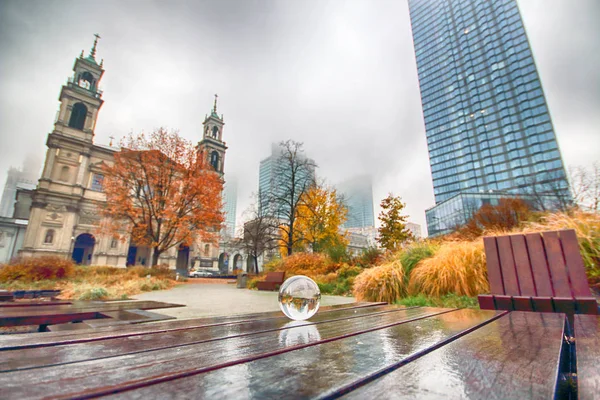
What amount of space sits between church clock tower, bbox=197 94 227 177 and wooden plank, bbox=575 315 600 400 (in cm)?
4204

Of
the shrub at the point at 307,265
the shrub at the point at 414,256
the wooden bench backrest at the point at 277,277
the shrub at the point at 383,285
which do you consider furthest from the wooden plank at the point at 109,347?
the shrub at the point at 307,265

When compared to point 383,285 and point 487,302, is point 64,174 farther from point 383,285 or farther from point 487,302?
point 487,302

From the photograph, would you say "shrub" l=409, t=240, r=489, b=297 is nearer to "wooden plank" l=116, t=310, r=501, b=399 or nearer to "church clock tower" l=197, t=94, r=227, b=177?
"wooden plank" l=116, t=310, r=501, b=399

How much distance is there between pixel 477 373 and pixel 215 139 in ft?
149

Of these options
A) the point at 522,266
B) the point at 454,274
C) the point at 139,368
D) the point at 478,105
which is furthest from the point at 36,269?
the point at 478,105

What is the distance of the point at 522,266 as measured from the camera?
9.25 feet

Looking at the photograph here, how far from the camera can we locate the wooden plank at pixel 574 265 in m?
2.50

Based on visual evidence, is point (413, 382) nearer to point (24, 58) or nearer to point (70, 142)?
point (24, 58)

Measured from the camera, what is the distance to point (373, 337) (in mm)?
1091

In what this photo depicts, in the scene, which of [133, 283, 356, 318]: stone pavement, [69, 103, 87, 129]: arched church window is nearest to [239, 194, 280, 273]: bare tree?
[133, 283, 356, 318]: stone pavement

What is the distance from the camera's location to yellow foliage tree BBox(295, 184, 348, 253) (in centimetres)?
1600

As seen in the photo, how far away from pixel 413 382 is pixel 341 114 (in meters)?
19.5

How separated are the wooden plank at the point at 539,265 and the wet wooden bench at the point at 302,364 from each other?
191cm

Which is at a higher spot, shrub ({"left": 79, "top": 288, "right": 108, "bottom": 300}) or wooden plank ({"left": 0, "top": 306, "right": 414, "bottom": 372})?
wooden plank ({"left": 0, "top": 306, "right": 414, "bottom": 372})
